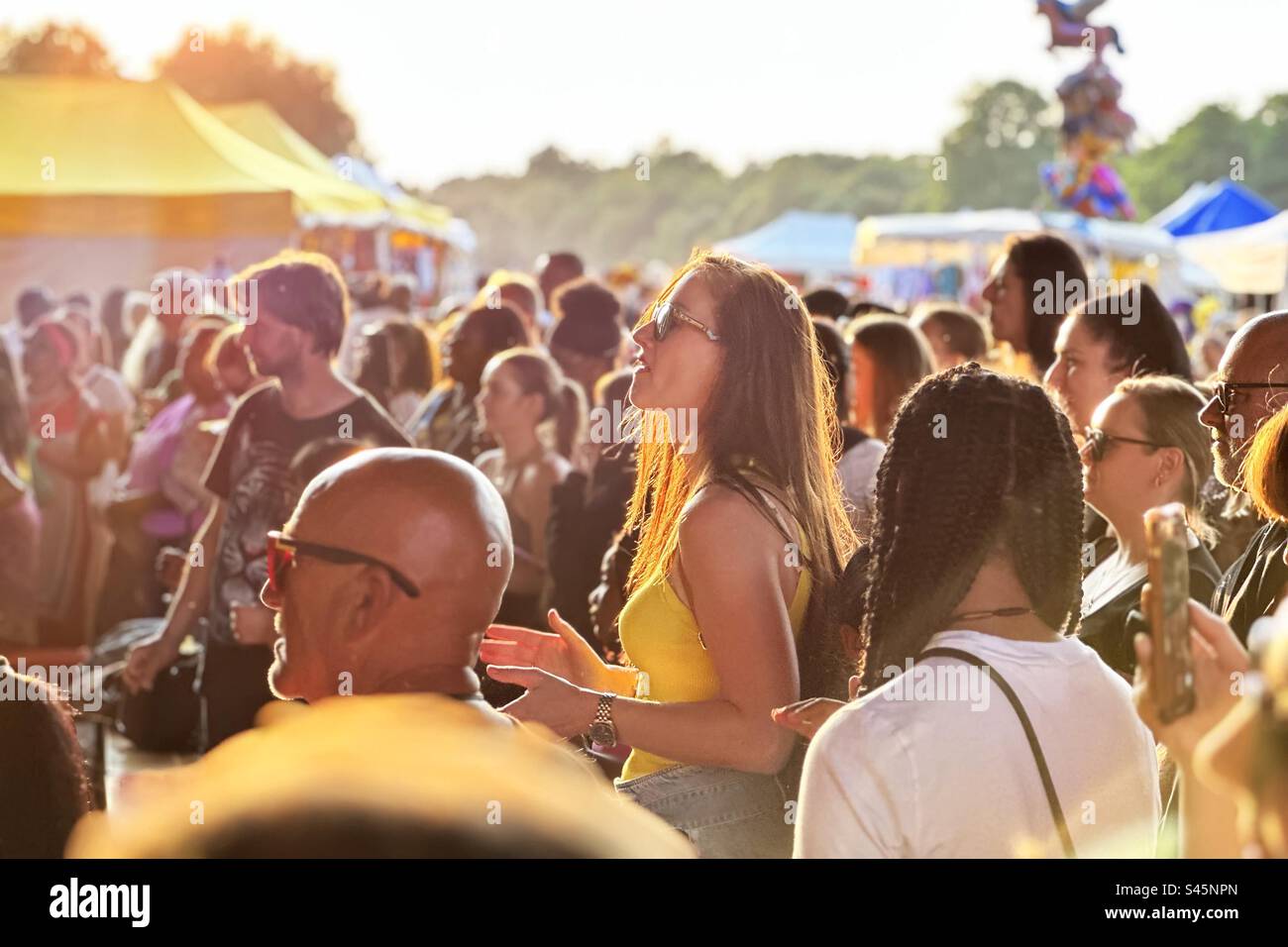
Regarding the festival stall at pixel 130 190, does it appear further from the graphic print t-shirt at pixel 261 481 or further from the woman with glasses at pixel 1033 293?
the graphic print t-shirt at pixel 261 481

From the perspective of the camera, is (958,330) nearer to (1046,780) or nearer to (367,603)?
(1046,780)

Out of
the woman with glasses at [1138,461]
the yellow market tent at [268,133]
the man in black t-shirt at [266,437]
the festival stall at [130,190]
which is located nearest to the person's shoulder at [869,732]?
the woman with glasses at [1138,461]

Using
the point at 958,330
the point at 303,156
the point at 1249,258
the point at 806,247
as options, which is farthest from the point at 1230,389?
the point at 806,247

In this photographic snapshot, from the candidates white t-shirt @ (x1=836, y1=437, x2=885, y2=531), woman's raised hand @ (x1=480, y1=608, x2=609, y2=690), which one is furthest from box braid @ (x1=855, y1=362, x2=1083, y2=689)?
white t-shirt @ (x1=836, y1=437, x2=885, y2=531)

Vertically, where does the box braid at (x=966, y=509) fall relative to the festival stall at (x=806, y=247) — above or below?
below

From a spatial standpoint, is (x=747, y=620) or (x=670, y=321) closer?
(x=747, y=620)

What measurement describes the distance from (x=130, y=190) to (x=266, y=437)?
1105 cm

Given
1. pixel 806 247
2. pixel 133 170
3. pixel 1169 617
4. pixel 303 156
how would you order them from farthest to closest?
pixel 806 247 → pixel 303 156 → pixel 133 170 → pixel 1169 617

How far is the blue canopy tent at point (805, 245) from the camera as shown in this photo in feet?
115

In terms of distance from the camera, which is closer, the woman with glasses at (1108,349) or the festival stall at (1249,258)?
the woman with glasses at (1108,349)

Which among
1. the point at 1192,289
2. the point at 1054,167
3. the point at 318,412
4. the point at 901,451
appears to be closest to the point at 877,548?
the point at 901,451

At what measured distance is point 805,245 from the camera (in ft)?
118
